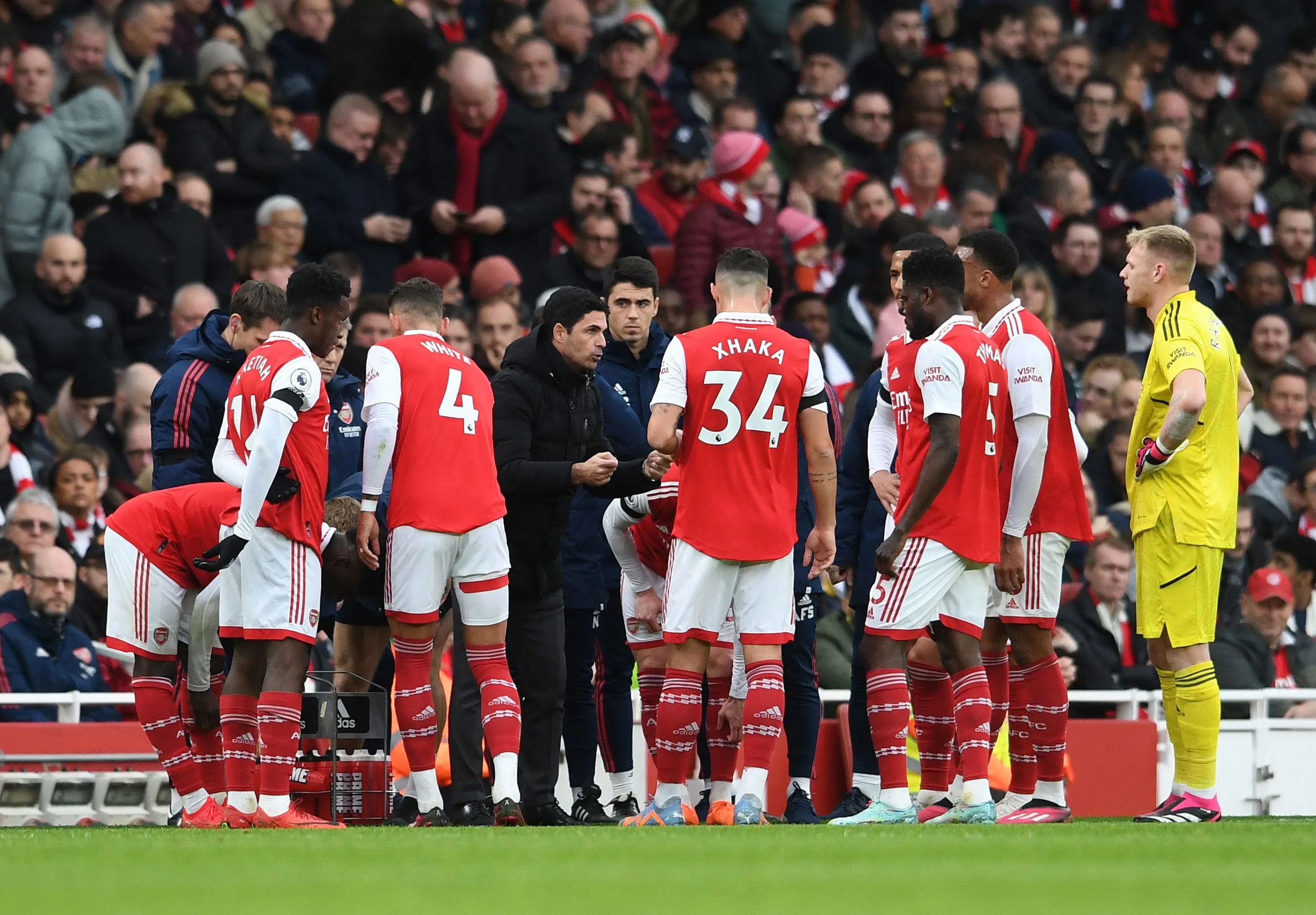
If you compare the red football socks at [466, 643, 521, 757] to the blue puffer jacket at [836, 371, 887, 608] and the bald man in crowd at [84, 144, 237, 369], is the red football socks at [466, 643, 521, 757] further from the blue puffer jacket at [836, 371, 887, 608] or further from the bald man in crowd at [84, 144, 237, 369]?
the bald man in crowd at [84, 144, 237, 369]

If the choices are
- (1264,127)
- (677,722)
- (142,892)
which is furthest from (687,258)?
(142,892)

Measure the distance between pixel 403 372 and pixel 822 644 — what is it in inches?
160

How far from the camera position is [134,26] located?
14477 millimetres

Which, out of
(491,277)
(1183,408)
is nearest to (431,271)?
(491,277)

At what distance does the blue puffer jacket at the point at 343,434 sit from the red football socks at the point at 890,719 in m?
2.99

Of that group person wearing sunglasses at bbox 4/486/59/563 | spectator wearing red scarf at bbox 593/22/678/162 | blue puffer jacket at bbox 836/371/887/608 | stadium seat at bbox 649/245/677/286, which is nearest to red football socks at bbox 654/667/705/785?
blue puffer jacket at bbox 836/371/887/608

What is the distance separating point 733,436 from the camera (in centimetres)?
880

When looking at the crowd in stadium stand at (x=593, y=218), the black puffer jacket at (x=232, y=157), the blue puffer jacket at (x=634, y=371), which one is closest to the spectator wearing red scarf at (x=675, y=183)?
the crowd in stadium stand at (x=593, y=218)

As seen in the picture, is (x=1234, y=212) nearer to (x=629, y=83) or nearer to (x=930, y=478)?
(x=629, y=83)

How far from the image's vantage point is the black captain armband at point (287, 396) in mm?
8297

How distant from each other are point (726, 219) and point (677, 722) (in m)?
6.81

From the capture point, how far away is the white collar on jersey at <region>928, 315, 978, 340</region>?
872 cm

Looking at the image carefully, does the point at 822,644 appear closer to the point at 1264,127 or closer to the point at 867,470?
the point at 867,470

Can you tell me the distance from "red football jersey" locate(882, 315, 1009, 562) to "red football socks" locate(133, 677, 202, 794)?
10.6 feet
